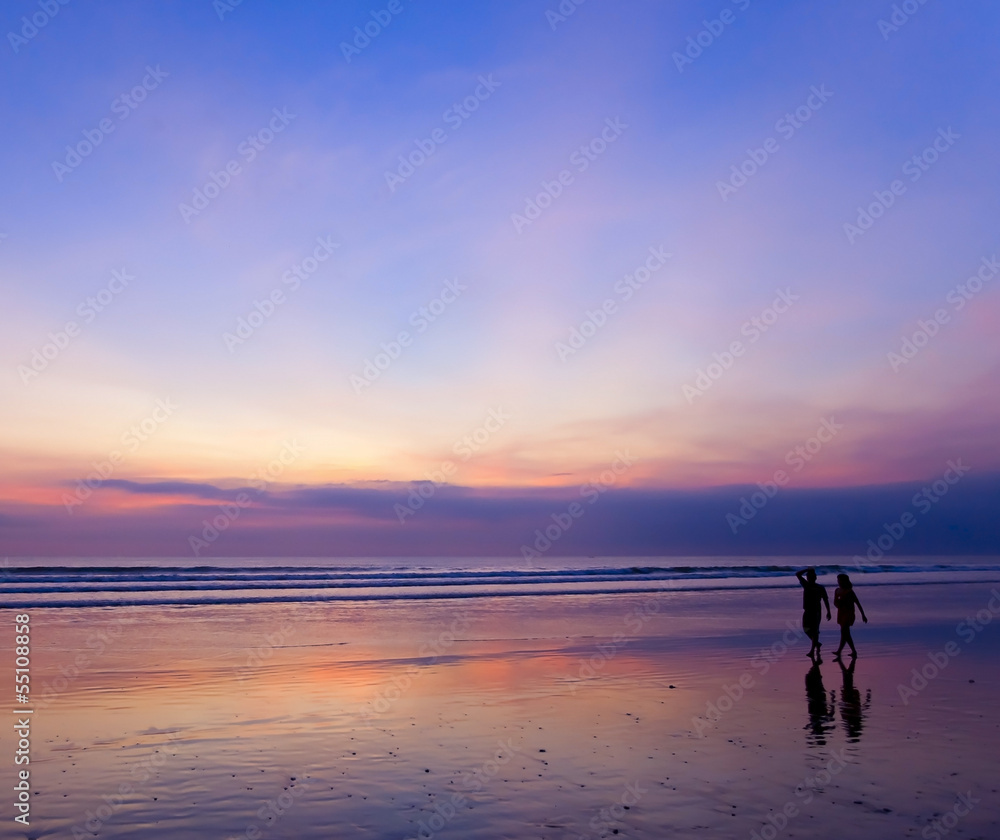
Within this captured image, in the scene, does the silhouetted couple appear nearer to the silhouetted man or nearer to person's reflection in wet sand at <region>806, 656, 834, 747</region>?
the silhouetted man

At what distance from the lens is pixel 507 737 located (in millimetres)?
10391

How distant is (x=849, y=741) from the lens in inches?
396

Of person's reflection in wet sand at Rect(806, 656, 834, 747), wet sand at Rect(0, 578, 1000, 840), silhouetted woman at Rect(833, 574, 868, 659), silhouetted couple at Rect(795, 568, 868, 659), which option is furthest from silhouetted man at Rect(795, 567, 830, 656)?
person's reflection in wet sand at Rect(806, 656, 834, 747)

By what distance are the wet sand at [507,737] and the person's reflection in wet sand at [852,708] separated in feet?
0.20

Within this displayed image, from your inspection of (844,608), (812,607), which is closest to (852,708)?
(844,608)

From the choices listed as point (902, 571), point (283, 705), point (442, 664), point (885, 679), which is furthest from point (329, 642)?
point (902, 571)

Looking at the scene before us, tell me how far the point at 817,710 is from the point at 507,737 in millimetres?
4855

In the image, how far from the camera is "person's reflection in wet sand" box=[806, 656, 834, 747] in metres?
10.3

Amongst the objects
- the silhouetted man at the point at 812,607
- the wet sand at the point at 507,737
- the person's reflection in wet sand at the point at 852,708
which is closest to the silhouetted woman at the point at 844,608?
the silhouetted man at the point at 812,607

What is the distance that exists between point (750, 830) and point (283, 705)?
7740mm

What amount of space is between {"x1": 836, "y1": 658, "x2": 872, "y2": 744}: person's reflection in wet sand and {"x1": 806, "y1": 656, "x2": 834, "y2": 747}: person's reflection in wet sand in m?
0.20

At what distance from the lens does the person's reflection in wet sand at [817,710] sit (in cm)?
1027

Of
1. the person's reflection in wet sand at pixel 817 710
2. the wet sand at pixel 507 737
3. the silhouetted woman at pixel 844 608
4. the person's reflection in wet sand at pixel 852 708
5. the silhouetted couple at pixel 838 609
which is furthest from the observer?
the silhouetted woman at pixel 844 608

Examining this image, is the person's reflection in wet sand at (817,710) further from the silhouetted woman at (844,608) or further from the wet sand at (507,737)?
the silhouetted woman at (844,608)
